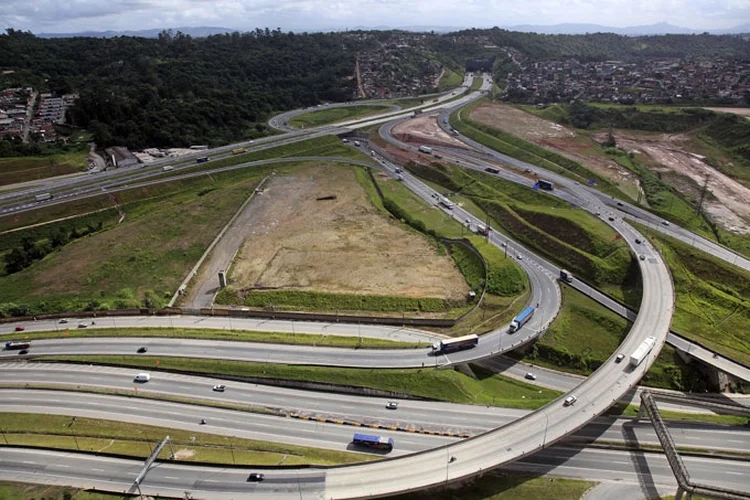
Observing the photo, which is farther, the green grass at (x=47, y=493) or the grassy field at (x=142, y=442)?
the grassy field at (x=142, y=442)

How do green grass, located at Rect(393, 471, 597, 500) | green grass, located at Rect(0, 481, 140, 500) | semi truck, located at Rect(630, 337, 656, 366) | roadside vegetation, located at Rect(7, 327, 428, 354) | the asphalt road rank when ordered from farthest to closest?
roadside vegetation, located at Rect(7, 327, 428, 354), semi truck, located at Rect(630, 337, 656, 366), green grass, located at Rect(393, 471, 597, 500), green grass, located at Rect(0, 481, 140, 500), the asphalt road

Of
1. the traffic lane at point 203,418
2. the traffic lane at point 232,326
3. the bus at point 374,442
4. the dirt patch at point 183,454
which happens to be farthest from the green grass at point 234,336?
the dirt patch at point 183,454

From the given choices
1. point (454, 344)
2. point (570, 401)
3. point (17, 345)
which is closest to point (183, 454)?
point (454, 344)

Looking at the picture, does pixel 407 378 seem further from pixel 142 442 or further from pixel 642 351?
pixel 142 442

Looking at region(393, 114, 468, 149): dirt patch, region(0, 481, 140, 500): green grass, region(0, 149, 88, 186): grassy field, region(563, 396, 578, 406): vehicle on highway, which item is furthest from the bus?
region(0, 149, 88, 186): grassy field

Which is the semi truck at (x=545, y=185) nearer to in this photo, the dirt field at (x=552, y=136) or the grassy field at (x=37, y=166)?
the dirt field at (x=552, y=136)

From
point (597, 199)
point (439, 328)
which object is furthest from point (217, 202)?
point (597, 199)

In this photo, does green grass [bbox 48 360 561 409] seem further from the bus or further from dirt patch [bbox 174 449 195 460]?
dirt patch [bbox 174 449 195 460]
